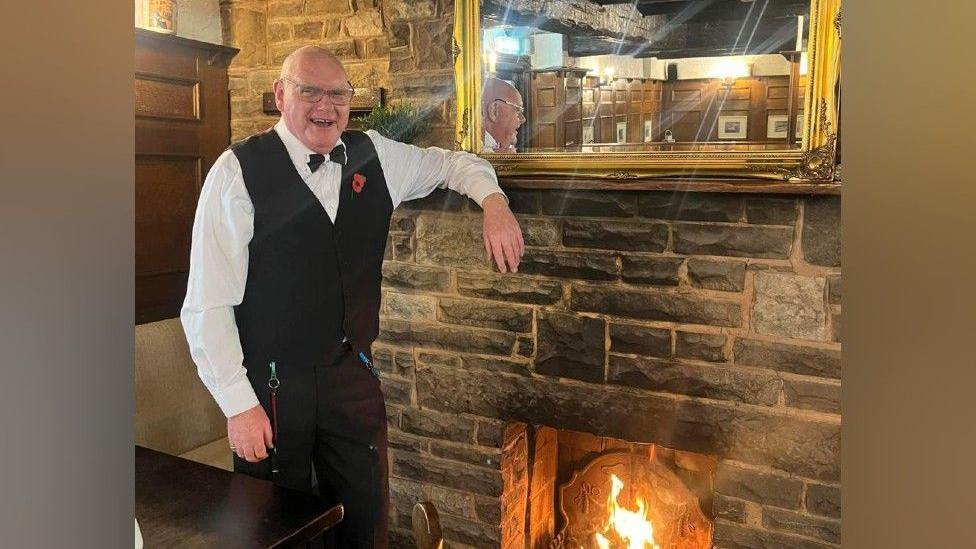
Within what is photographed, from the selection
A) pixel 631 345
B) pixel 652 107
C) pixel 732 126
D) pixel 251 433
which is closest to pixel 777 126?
pixel 732 126

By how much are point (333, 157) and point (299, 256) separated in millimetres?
197

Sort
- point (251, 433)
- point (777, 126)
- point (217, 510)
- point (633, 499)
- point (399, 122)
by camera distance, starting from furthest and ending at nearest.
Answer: point (633, 499) → point (399, 122) → point (251, 433) → point (777, 126) → point (217, 510)

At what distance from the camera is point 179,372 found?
1.65 m

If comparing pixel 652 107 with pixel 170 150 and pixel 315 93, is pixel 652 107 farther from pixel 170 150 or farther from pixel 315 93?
pixel 170 150

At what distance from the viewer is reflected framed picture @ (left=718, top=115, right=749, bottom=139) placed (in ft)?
4.58

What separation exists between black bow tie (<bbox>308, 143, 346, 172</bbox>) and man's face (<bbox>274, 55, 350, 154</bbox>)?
12 mm

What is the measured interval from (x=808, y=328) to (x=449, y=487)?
0.89 m

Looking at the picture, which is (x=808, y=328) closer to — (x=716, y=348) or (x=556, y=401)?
(x=716, y=348)

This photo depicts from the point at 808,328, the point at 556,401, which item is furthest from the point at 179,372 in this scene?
the point at 808,328

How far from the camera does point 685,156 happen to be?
1438 millimetres

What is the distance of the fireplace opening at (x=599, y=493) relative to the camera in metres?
1.70

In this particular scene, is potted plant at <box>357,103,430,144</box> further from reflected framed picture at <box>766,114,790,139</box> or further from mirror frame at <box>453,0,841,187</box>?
reflected framed picture at <box>766,114,790,139</box>

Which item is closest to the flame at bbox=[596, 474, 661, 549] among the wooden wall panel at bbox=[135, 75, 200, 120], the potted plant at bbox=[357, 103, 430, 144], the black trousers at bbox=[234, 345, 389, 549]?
the black trousers at bbox=[234, 345, 389, 549]
